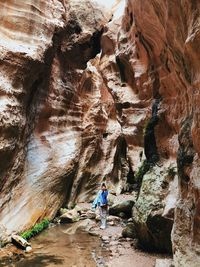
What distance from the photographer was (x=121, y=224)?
12484 millimetres

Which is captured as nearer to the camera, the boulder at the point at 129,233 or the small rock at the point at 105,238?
the boulder at the point at 129,233

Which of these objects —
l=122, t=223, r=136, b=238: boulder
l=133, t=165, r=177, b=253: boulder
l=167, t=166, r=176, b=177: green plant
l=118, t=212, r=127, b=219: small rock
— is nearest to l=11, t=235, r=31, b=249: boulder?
l=122, t=223, r=136, b=238: boulder

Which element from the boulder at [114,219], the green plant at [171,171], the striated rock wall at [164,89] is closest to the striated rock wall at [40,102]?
the striated rock wall at [164,89]

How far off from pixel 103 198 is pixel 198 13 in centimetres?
844

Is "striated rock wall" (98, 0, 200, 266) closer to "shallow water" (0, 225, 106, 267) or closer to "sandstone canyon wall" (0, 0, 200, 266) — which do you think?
"sandstone canyon wall" (0, 0, 200, 266)

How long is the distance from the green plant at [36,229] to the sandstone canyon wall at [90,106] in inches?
8.0

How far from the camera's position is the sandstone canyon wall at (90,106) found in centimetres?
577

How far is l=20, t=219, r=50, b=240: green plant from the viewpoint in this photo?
34.4ft

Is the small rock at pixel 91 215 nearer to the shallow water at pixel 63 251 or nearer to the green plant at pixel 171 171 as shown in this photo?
the shallow water at pixel 63 251

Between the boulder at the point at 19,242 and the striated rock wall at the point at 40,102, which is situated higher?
the striated rock wall at the point at 40,102

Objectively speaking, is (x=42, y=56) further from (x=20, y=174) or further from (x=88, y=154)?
(x=88, y=154)

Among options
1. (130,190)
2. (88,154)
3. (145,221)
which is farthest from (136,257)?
(130,190)

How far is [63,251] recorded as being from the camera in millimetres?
9461

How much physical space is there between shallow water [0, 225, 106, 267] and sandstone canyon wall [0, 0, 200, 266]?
88 centimetres
